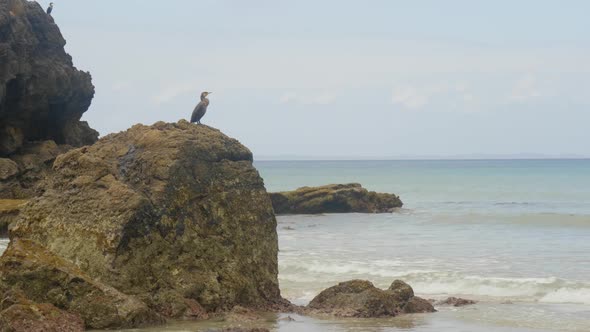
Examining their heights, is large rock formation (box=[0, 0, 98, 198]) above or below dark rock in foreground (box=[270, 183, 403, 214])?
above

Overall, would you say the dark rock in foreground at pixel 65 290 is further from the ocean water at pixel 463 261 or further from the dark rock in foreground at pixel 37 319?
the ocean water at pixel 463 261

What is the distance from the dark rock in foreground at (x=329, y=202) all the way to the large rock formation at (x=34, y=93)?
30.1 feet

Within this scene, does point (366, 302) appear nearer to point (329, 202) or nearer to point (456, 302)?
point (456, 302)

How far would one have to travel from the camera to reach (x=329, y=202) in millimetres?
41375

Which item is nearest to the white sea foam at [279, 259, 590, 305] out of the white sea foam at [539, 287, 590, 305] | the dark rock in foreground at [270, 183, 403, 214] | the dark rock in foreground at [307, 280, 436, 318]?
the white sea foam at [539, 287, 590, 305]

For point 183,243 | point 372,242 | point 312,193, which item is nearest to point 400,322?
point 183,243

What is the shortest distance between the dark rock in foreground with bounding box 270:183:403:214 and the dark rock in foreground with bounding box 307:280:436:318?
28.0 metres

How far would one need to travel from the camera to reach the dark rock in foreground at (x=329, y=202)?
135 feet

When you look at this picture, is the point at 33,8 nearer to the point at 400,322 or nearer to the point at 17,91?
the point at 17,91

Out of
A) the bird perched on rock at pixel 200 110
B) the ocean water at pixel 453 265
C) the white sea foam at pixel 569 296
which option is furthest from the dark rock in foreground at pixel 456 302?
the bird perched on rock at pixel 200 110

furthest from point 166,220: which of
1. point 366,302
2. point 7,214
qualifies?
point 7,214

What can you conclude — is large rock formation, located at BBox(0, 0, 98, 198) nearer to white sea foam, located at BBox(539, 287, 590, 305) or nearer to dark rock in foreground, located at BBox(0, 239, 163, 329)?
white sea foam, located at BBox(539, 287, 590, 305)

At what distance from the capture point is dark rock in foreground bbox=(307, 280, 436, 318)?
1198 centimetres

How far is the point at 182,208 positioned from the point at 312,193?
3125 cm
